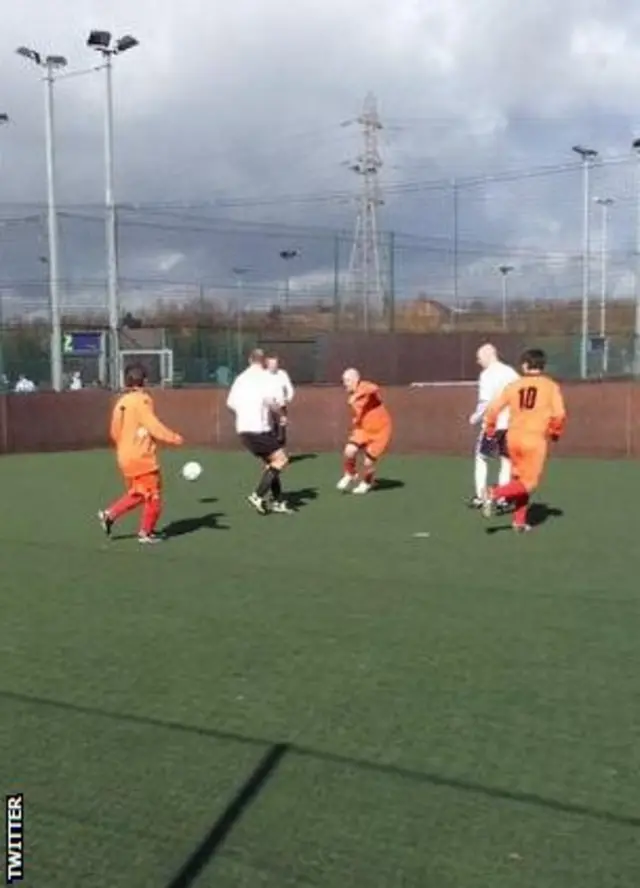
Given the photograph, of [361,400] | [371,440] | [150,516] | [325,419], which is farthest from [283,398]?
[325,419]

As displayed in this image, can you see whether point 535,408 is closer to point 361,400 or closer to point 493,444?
point 493,444

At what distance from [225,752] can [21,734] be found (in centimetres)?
95

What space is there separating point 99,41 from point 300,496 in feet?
57.4

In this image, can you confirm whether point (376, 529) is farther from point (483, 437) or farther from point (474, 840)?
point (474, 840)

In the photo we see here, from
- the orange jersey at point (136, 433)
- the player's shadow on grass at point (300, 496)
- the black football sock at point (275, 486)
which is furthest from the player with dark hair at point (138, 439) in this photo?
the player's shadow on grass at point (300, 496)

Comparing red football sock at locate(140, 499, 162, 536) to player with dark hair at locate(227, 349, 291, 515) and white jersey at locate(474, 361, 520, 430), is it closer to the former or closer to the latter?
player with dark hair at locate(227, 349, 291, 515)

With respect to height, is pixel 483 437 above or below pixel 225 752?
above

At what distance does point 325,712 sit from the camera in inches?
216

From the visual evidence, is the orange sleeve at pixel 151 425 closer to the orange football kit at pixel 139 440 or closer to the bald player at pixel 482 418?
the orange football kit at pixel 139 440

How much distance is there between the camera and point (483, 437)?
1283 centimetres

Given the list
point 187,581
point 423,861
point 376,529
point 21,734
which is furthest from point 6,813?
point 376,529

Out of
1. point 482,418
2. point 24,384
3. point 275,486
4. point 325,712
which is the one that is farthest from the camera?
point 24,384

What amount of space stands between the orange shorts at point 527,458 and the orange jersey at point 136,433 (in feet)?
10.5

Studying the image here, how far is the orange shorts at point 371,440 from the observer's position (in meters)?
15.6
